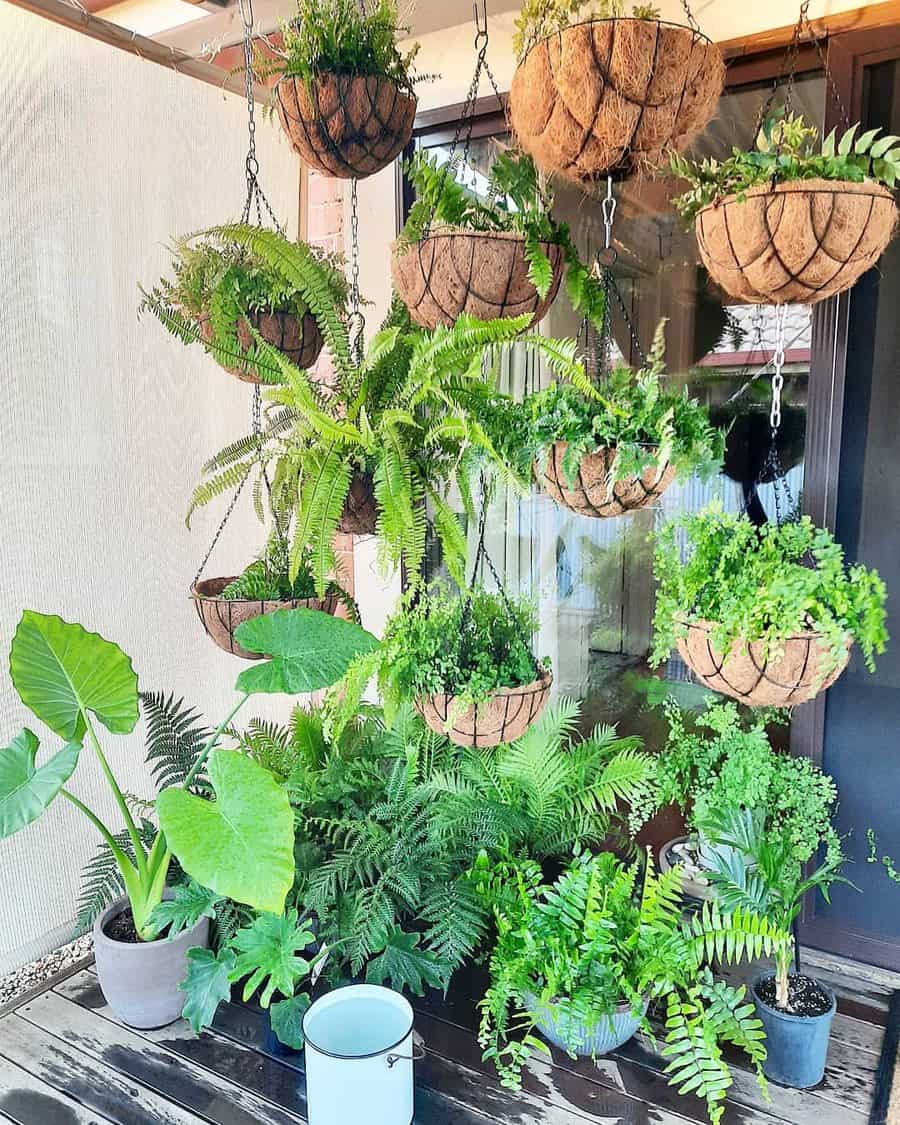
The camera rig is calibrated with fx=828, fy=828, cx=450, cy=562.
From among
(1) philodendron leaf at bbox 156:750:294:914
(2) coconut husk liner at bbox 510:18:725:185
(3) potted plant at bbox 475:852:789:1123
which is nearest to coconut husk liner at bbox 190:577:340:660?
(1) philodendron leaf at bbox 156:750:294:914

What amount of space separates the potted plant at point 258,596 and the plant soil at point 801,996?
1.18 meters

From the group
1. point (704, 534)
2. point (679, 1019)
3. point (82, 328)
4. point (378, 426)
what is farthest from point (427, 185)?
point (679, 1019)

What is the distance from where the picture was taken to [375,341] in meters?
1.62

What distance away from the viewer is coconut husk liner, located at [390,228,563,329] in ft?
4.89

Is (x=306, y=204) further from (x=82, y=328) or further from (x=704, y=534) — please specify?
(x=704, y=534)

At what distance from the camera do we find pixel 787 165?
4.62 feet

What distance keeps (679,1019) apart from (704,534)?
0.90m

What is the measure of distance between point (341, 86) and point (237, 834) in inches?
53.3

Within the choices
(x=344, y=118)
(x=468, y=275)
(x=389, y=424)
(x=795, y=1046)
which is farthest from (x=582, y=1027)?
(x=344, y=118)

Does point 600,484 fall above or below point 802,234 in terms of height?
below

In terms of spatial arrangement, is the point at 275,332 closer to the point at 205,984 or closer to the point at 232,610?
the point at 232,610

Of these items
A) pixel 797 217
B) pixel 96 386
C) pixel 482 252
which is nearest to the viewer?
pixel 797 217

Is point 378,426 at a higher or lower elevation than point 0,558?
higher

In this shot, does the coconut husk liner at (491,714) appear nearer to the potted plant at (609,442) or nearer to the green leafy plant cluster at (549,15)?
the potted plant at (609,442)
